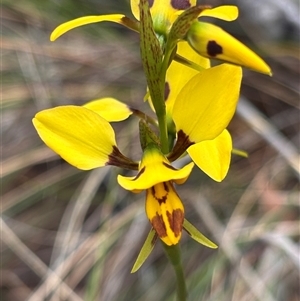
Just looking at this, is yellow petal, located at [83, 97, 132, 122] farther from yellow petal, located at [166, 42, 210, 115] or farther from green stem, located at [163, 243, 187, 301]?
green stem, located at [163, 243, 187, 301]

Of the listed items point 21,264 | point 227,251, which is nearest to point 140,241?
point 227,251

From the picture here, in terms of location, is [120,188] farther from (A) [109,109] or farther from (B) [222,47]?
(B) [222,47]

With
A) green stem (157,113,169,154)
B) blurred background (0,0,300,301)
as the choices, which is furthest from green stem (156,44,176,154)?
blurred background (0,0,300,301)

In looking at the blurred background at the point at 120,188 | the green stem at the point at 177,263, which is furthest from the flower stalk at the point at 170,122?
the blurred background at the point at 120,188

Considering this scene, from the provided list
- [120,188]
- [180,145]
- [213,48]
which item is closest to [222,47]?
[213,48]

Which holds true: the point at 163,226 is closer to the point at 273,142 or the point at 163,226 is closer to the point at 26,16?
the point at 273,142

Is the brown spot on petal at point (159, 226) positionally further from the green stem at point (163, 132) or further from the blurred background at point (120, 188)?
the blurred background at point (120, 188)
